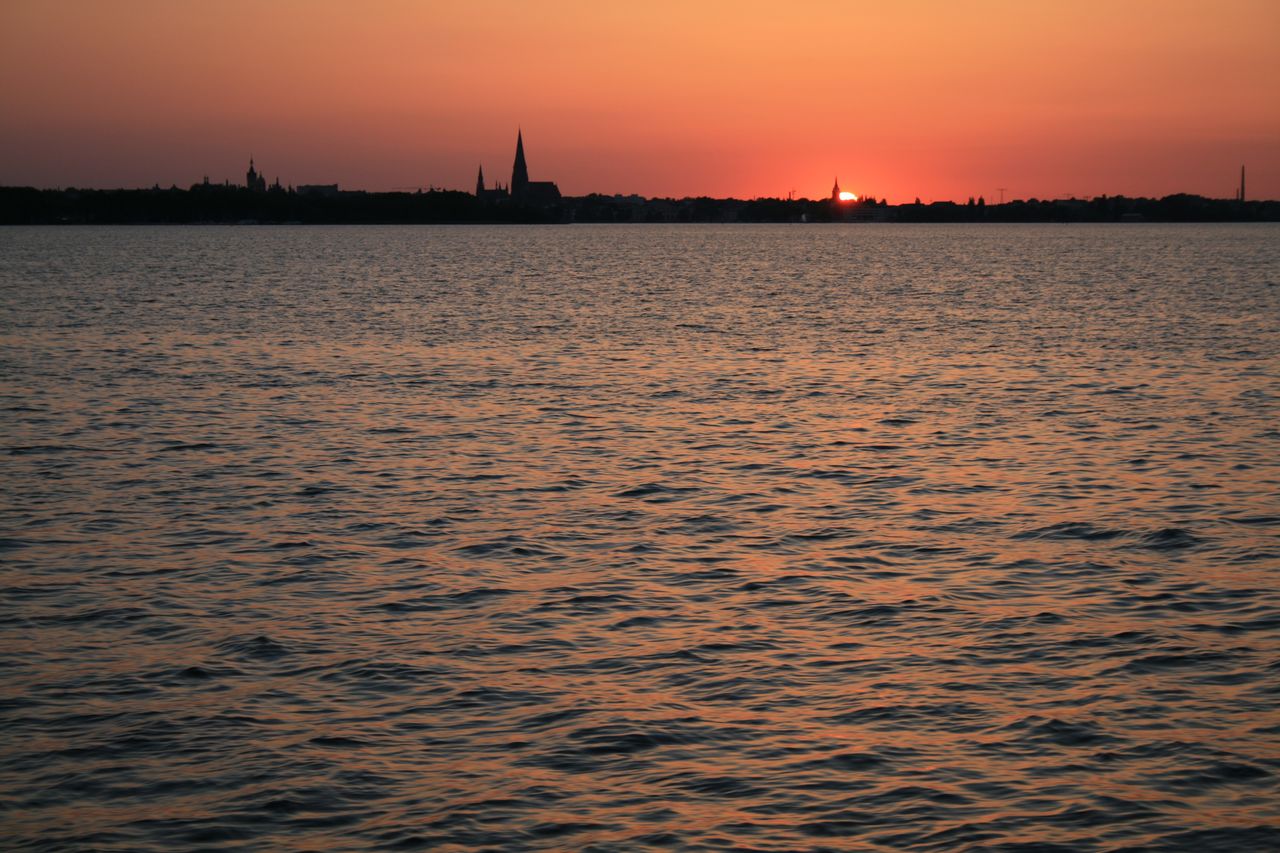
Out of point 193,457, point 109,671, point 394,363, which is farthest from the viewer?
point 394,363

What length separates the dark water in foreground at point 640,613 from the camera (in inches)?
536

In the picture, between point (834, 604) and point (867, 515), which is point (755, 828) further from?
point (867, 515)

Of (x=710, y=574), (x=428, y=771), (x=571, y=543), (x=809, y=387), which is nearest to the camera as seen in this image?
(x=428, y=771)

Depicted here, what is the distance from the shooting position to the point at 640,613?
20.1 meters

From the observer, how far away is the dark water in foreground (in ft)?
44.7

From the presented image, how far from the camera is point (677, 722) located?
15.7 metres

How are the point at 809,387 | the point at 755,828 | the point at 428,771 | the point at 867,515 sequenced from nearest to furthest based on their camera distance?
the point at 755,828 < the point at 428,771 < the point at 867,515 < the point at 809,387

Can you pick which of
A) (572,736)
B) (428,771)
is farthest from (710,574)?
(428,771)

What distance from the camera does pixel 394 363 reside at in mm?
56250

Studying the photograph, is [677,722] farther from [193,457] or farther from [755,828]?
[193,457]

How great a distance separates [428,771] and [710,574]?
889 centimetres

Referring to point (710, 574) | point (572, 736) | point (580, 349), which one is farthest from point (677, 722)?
point (580, 349)

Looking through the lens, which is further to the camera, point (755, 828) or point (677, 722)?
point (677, 722)

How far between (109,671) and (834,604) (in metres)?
10.2
